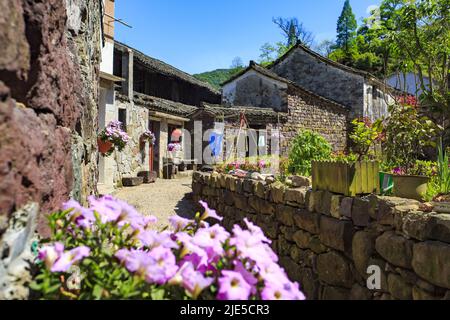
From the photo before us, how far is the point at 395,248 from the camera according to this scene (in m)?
2.28

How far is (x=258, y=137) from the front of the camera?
48.3 ft

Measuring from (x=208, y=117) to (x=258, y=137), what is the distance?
2.46 meters

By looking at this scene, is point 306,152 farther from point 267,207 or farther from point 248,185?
point 267,207

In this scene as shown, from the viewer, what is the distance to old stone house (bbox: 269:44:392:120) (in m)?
17.4

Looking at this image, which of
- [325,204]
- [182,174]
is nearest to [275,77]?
[182,174]

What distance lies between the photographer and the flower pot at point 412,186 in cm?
298

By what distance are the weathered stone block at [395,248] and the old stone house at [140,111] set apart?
681 cm

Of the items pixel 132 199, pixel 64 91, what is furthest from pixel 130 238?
pixel 132 199

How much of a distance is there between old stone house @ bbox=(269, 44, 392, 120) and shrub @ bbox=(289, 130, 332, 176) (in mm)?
11777

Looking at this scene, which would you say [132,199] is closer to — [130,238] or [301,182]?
[301,182]

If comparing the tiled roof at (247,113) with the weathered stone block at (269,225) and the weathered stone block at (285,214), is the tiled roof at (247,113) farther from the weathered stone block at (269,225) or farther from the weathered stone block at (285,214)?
the weathered stone block at (285,214)

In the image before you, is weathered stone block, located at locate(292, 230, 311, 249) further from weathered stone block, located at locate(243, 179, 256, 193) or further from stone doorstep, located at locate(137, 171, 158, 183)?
stone doorstep, located at locate(137, 171, 158, 183)

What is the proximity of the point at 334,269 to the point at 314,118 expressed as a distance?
562 inches

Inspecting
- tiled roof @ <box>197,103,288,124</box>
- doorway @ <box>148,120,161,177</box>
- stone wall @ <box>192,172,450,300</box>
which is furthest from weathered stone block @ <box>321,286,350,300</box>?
tiled roof @ <box>197,103,288,124</box>
